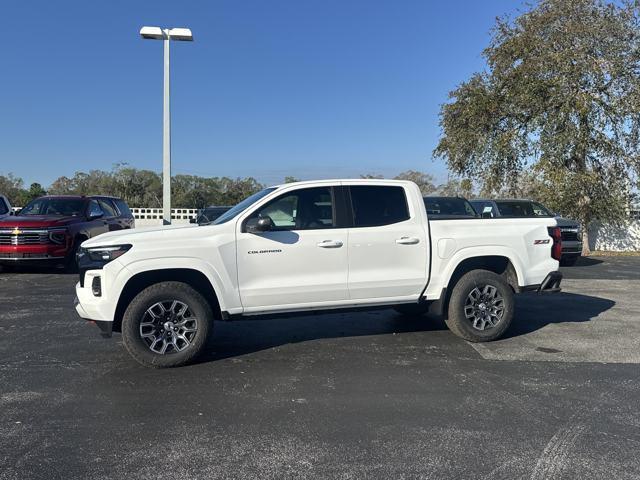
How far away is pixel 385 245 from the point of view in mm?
5730

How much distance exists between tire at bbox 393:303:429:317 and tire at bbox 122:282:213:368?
8.55ft

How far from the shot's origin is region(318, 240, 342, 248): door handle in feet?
18.1

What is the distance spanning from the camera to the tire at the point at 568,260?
567 inches

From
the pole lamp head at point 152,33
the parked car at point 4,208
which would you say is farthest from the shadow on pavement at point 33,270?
the pole lamp head at point 152,33

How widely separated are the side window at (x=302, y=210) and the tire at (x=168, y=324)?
1.17m

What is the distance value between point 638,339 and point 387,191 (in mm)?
3723

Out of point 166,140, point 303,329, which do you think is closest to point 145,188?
point 166,140

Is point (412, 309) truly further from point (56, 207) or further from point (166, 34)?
point (166, 34)

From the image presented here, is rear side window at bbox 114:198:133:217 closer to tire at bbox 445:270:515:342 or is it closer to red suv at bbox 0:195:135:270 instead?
red suv at bbox 0:195:135:270

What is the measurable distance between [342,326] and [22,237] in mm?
8057

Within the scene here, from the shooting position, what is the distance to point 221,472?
3176 mm

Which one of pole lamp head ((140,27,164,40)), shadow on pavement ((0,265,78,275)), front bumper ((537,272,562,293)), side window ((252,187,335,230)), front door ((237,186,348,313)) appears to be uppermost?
pole lamp head ((140,27,164,40))

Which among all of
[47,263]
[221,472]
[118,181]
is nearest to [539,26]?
[47,263]

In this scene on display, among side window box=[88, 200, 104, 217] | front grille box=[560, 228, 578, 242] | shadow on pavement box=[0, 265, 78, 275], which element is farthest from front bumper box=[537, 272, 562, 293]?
side window box=[88, 200, 104, 217]
